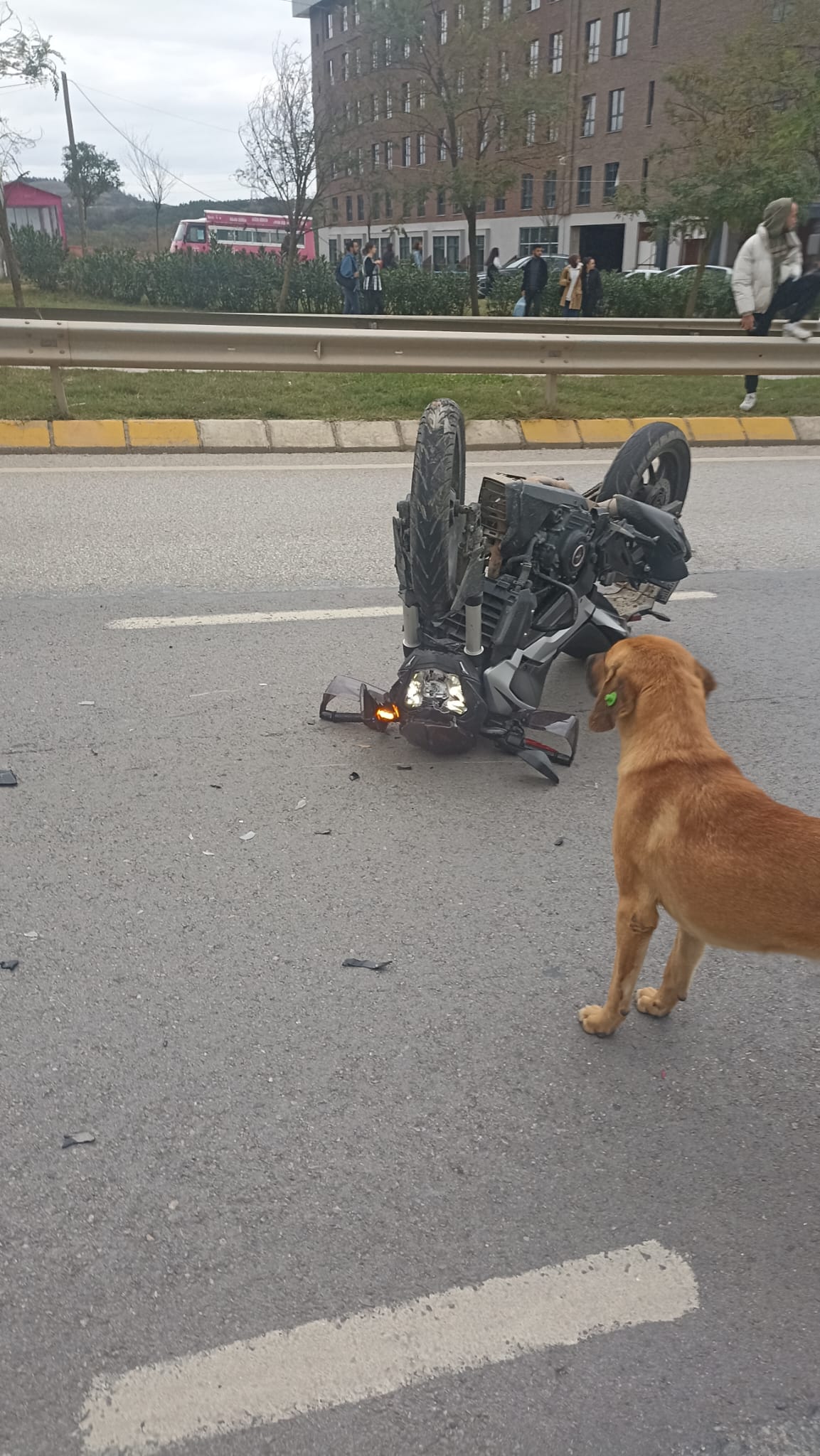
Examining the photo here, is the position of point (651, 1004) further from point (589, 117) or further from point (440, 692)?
point (589, 117)

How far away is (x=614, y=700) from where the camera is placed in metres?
2.86

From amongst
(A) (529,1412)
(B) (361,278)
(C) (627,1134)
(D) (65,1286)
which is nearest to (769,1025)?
(C) (627,1134)

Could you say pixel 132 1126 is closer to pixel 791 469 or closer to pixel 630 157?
pixel 791 469

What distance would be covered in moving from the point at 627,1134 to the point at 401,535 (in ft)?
7.81

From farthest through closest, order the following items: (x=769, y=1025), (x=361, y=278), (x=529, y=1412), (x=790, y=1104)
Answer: (x=361, y=278) → (x=769, y=1025) → (x=790, y=1104) → (x=529, y=1412)

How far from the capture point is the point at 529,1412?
1.85 meters

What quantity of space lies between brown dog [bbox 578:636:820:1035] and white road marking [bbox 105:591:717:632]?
2764 millimetres

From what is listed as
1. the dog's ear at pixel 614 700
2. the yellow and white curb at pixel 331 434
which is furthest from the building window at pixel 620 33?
the dog's ear at pixel 614 700

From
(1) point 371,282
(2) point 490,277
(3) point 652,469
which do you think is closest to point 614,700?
(3) point 652,469

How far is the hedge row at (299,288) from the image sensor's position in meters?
25.8

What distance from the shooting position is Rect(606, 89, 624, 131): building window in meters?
48.8

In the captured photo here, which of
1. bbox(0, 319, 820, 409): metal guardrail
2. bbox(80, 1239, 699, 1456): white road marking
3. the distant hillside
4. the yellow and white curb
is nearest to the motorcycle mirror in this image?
bbox(80, 1239, 699, 1456): white road marking

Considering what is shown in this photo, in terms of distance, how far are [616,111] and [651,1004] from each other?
55729 mm

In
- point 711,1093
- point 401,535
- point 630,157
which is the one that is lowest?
point 711,1093
